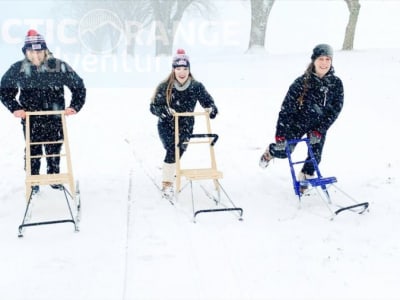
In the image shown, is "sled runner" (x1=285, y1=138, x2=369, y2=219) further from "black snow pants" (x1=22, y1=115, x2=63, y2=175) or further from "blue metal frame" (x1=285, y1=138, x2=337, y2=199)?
"black snow pants" (x1=22, y1=115, x2=63, y2=175)

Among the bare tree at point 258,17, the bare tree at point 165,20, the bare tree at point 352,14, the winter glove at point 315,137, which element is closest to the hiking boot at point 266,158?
the winter glove at point 315,137

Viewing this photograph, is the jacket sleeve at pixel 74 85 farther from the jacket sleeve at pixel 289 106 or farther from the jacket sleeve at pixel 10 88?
the jacket sleeve at pixel 289 106

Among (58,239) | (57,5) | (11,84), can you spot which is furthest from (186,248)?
(57,5)

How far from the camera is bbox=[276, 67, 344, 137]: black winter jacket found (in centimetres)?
594

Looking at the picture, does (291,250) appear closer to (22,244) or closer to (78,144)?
(22,244)

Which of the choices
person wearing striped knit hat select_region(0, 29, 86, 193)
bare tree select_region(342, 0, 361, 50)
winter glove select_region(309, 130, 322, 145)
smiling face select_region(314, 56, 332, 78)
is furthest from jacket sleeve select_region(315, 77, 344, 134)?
bare tree select_region(342, 0, 361, 50)

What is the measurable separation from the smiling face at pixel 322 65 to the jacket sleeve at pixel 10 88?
3815 mm

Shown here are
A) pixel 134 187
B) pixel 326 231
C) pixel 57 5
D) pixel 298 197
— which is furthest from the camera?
pixel 57 5

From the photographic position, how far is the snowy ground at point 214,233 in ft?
14.2

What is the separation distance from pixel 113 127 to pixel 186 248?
6603 millimetres

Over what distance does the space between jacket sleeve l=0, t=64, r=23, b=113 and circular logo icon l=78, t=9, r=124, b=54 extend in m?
32.4

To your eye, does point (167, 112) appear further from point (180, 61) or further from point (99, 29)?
point (99, 29)

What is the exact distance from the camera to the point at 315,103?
6039 mm

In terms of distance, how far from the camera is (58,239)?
517 cm
